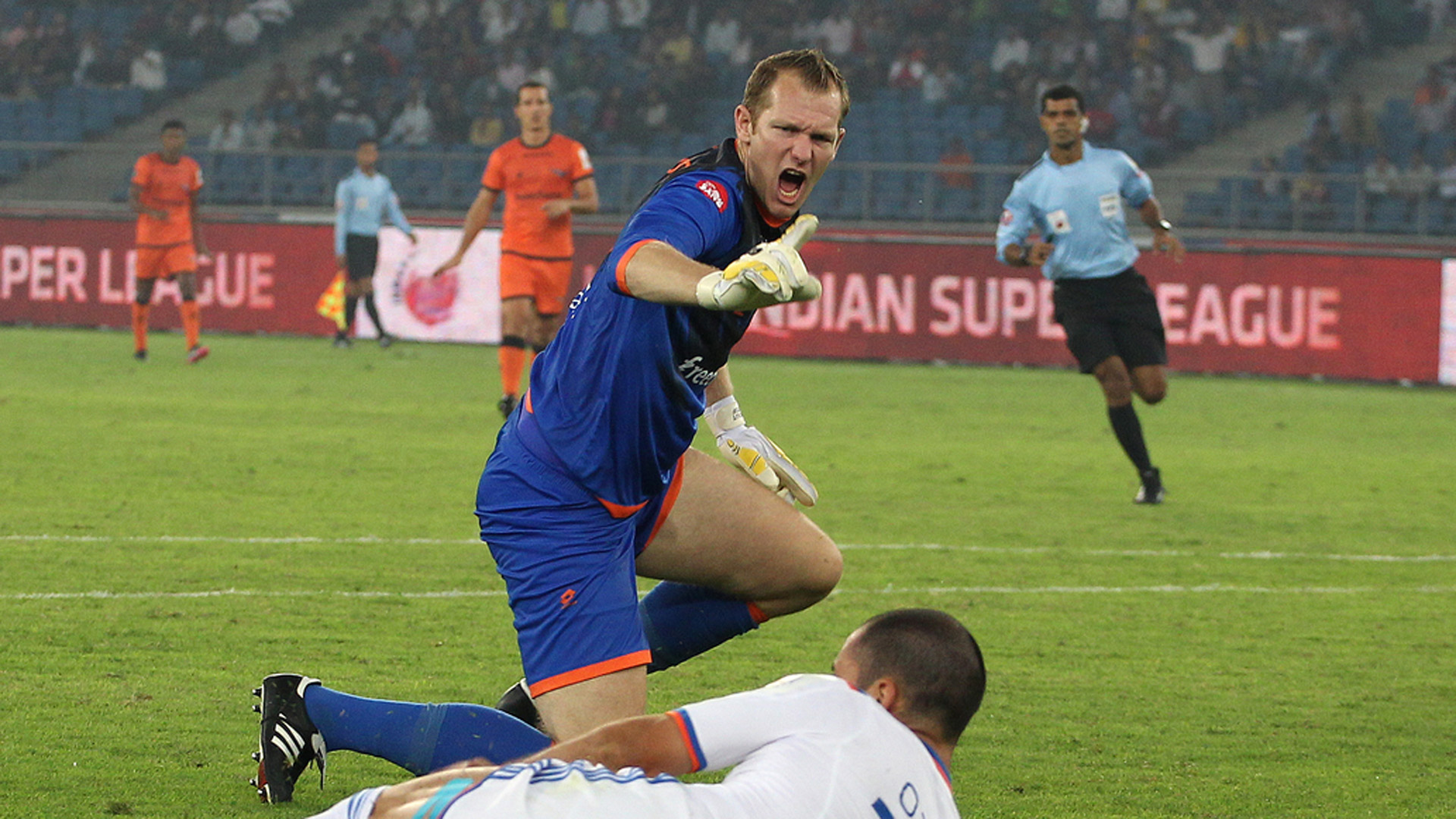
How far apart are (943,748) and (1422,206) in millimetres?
18130

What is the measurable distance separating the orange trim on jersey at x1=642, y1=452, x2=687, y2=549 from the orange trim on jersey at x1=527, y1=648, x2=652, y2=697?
0.47 meters

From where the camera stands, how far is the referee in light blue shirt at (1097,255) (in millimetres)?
10281

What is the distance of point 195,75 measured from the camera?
29781 mm

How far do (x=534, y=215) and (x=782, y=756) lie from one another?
37.2ft

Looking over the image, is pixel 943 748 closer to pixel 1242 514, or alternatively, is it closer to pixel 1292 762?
pixel 1292 762

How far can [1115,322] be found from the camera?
10.5 m

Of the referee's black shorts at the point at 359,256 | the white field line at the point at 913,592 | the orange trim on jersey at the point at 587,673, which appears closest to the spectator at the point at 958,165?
the referee's black shorts at the point at 359,256

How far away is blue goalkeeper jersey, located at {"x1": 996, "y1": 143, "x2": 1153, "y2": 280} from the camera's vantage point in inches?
418

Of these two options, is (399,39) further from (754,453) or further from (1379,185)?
(754,453)

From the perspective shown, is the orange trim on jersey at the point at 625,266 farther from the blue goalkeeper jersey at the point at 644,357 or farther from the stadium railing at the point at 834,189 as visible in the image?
the stadium railing at the point at 834,189

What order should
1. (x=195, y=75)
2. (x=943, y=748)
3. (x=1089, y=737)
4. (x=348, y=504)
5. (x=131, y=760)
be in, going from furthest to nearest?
(x=195, y=75)
(x=348, y=504)
(x=1089, y=737)
(x=131, y=760)
(x=943, y=748)

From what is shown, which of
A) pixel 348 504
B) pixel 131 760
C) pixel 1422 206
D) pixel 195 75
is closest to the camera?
pixel 131 760

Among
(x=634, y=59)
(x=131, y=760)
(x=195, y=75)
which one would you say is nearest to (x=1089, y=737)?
(x=131, y=760)

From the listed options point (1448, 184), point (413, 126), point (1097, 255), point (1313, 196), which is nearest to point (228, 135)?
point (413, 126)
